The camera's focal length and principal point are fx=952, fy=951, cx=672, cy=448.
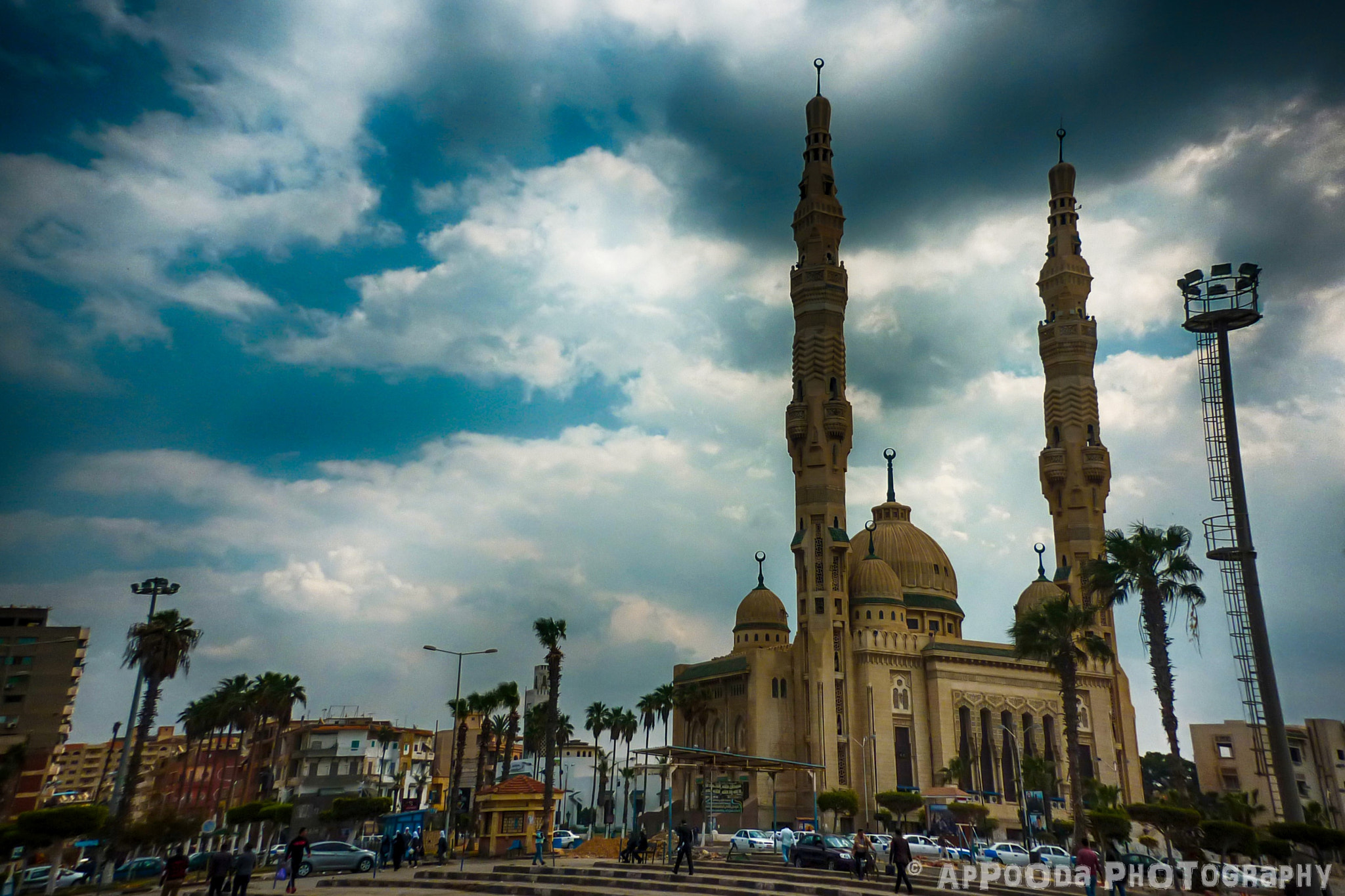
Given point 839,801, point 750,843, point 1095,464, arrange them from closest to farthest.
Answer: point 750,843 → point 839,801 → point 1095,464

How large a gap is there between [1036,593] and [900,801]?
2905 cm

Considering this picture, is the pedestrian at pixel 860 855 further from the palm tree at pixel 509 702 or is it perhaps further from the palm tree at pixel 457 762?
the palm tree at pixel 509 702

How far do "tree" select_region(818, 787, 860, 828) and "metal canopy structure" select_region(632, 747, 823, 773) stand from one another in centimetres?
2212

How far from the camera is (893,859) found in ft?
82.3

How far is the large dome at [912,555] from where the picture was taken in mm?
84250

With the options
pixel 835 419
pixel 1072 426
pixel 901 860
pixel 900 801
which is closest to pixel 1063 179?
pixel 1072 426

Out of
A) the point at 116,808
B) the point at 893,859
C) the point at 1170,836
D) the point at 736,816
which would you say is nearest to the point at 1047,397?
the point at 736,816

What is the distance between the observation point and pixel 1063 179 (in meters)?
87.9

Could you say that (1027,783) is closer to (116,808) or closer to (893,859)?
(893,859)

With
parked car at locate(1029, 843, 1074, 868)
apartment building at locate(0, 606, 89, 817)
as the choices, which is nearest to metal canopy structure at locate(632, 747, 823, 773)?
parked car at locate(1029, 843, 1074, 868)

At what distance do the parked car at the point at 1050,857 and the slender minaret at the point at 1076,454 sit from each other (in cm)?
4331

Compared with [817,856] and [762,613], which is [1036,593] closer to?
[762,613]

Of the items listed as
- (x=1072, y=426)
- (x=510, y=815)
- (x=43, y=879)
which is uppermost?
(x=1072, y=426)

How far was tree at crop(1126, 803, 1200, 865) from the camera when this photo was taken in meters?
27.5
